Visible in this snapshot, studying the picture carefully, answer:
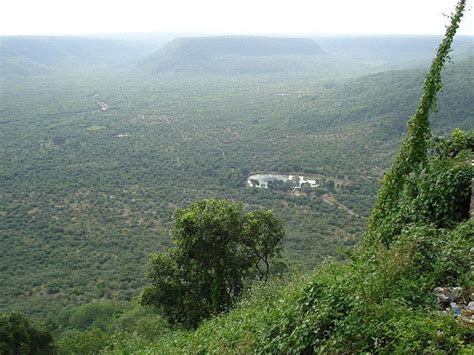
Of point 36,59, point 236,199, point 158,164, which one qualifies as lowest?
point 158,164

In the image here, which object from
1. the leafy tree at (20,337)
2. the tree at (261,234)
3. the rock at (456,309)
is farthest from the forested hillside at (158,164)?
the rock at (456,309)

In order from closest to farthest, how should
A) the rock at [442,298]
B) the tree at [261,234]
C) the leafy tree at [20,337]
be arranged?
1. the rock at [442,298]
2. the tree at [261,234]
3. the leafy tree at [20,337]

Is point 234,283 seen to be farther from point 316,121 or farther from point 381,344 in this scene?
point 316,121

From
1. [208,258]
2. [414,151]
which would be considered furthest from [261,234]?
[414,151]

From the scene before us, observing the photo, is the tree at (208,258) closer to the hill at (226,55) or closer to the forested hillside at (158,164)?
the forested hillside at (158,164)

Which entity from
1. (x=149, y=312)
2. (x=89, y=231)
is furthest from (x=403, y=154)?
(x=89, y=231)

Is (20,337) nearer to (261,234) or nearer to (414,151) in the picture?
(261,234)
